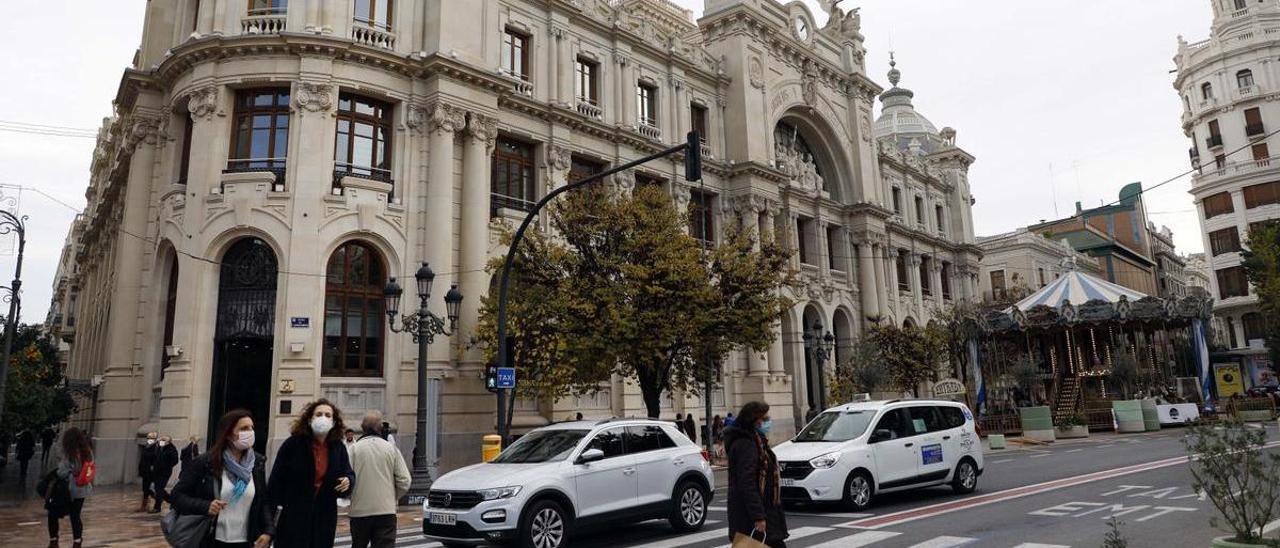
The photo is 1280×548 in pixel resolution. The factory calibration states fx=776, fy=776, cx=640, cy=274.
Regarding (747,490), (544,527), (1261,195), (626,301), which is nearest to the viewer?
(747,490)

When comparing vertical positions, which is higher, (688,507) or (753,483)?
(753,483)

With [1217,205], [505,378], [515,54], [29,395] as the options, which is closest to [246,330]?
[29,395]

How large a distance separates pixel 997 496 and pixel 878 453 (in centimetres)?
256

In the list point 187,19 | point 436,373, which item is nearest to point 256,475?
point 436,373

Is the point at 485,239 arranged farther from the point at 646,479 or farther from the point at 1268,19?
the point at 1268,19

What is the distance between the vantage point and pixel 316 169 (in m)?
21.6

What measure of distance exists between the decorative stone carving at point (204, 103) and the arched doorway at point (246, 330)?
375 cm

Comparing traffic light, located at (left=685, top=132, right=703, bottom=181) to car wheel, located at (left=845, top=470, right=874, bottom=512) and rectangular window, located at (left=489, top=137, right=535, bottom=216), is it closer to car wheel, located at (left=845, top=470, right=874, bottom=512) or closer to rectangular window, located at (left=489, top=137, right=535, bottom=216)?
car wheel, located at (left=845, top=470, right=874, bottom=512)

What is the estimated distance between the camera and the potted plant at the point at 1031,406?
2961 cm

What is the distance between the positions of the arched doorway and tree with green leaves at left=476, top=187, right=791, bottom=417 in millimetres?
6029

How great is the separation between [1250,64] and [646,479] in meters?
68.2

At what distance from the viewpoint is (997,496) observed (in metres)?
13.6

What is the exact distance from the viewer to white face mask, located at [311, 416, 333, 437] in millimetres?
6055

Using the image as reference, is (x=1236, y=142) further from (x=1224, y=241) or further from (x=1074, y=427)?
(x=1074, y=427)
